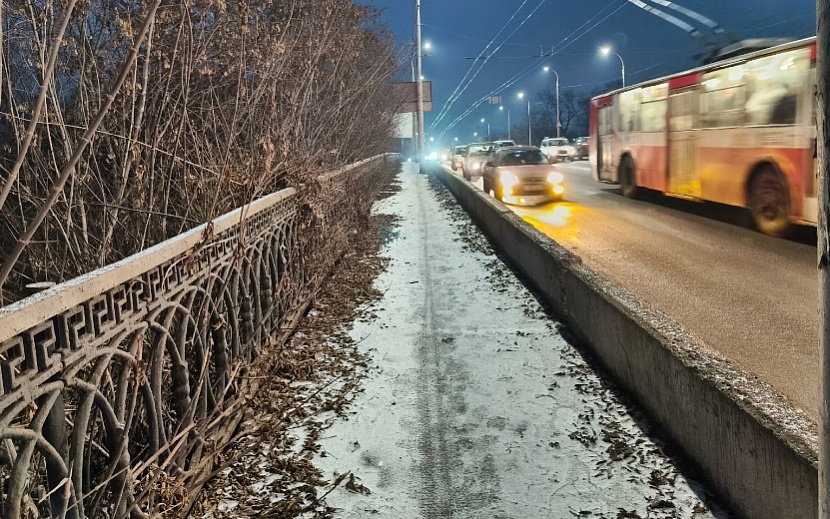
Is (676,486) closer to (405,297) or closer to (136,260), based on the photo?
(136,260)

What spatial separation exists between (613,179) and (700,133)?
20.2 ft

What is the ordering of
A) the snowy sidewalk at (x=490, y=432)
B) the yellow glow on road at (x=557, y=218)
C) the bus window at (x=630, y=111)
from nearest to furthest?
the snowy sidewalk at (x=490, y=432) < the yellow glow on road at (x=557, y=218) < the bus window at (x=630, y=111)

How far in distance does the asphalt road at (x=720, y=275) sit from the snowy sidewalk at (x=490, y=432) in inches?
41.1

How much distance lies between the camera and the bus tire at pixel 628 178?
1891cm

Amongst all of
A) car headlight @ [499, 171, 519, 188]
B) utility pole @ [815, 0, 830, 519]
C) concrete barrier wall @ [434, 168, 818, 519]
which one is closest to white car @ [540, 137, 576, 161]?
car headlight @ [499, 171, 519, 188]

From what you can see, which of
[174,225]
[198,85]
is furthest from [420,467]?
[198,85]

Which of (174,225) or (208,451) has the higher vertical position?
(174,225)

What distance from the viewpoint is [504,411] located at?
4.49m

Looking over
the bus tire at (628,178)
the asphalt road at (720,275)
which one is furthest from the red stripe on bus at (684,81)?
the bus tire at (628,178)

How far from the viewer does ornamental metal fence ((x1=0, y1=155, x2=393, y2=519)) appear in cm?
207

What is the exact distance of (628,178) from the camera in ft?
63.6

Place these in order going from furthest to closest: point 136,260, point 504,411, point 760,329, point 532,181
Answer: point 532,181 → point 760,329 → point 504,411 → point 136,260

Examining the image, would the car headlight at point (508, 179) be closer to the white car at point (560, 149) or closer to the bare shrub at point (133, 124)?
the bare shrub at point (133, 124)

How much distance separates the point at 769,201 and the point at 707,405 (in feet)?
31.5
